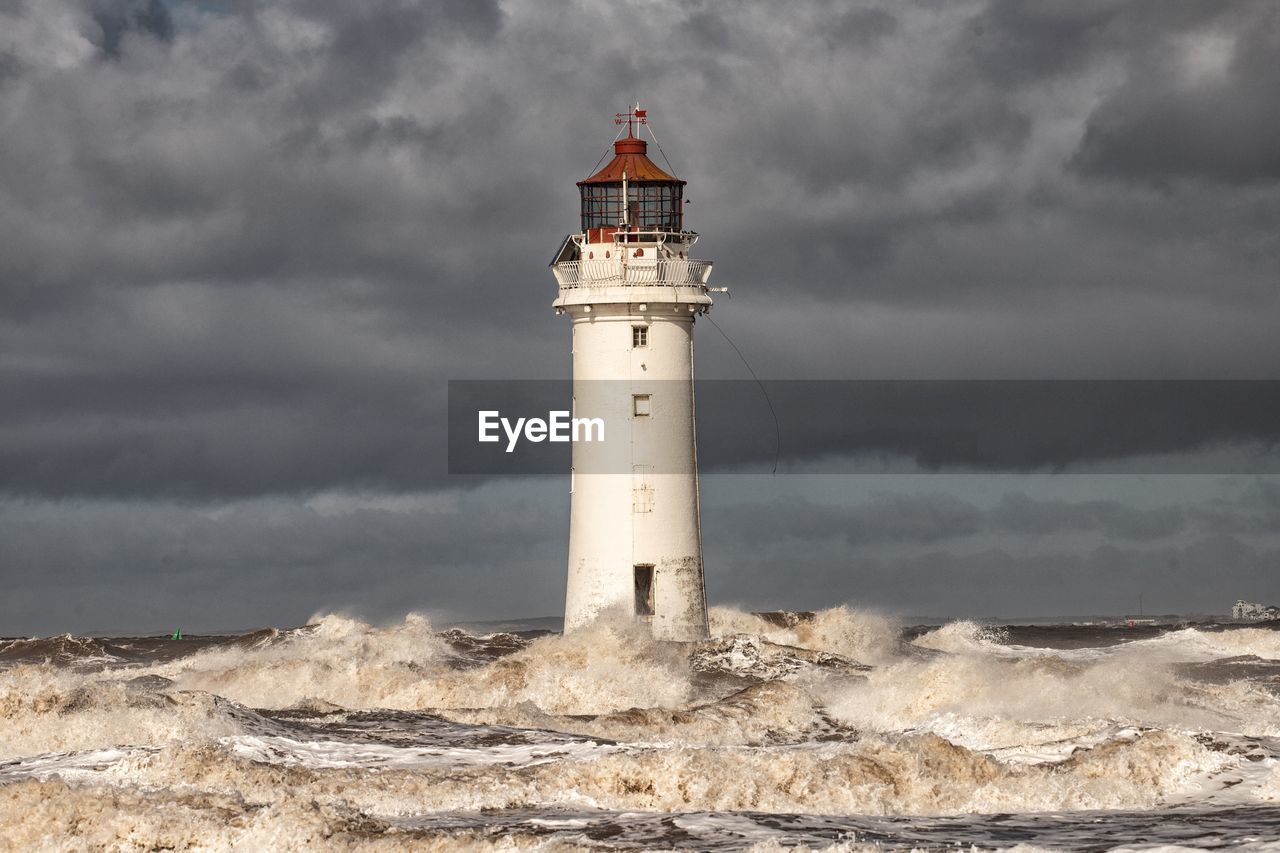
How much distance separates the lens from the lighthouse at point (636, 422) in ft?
92.9

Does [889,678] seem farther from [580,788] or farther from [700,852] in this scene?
[700,852]

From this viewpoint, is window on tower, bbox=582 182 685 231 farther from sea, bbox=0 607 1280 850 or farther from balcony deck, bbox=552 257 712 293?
sea, bbox=0 607 1280 850

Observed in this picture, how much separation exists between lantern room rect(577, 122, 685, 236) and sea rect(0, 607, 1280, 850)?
6227 mm

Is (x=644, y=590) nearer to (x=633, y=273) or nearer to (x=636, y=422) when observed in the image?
(x=636, y=422)

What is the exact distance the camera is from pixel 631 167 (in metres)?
29.0

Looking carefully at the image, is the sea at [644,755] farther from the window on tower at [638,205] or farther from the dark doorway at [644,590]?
the window on tower at [638,205]

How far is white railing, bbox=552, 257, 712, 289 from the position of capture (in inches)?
1113

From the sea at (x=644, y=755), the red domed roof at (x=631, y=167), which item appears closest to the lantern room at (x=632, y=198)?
the red domed roof at (x=631, y=167)

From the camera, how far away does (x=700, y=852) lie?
36.4 ft

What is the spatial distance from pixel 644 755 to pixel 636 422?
1458 cm

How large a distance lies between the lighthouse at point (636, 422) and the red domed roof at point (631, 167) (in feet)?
0.35

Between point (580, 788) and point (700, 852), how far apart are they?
263 cm

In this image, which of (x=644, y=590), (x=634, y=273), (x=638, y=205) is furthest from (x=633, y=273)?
(x=644, y=590)

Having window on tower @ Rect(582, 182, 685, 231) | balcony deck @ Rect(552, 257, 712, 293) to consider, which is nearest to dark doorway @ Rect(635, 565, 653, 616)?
balcony deck @ Rect(552, 257, 712, 293)
